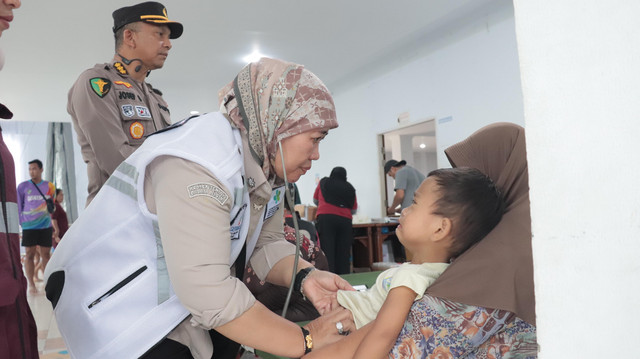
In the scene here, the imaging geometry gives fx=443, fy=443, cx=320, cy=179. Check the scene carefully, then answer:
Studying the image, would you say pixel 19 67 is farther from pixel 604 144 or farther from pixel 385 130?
pixel 604 144

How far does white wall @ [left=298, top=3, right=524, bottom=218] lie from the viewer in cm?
489

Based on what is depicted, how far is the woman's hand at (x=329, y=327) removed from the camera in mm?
989

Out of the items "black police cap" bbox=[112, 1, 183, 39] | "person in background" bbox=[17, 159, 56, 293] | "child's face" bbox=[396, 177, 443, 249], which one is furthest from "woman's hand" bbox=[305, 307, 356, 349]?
"person in background" bbox=[17, 159, 56, 293]

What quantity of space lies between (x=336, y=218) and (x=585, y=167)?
14.5ft

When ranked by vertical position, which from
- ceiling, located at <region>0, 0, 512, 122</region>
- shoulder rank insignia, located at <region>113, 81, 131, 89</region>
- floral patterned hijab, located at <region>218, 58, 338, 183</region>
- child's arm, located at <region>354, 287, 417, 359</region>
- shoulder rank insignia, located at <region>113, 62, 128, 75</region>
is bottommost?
child's arm, located at <region>354, 287, 417, 359</region>

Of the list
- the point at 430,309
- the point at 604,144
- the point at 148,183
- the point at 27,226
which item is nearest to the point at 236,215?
the point at 148,183

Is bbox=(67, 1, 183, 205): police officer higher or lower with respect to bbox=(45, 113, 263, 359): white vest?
higher

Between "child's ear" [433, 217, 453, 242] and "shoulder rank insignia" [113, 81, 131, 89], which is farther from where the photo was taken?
"shoulder rank insignia" [113, 81, 131, 89]

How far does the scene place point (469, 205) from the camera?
97 centimetres

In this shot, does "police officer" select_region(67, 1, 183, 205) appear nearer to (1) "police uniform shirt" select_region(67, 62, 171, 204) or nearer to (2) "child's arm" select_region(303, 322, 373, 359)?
(1) "police uniform shirt" select_region(67, 62, 171, 204)

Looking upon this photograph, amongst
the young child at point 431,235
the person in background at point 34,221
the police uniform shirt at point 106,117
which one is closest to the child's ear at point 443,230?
the young child at point 431,235

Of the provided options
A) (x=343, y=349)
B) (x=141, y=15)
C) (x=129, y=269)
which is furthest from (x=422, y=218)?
(x=141, y=15)

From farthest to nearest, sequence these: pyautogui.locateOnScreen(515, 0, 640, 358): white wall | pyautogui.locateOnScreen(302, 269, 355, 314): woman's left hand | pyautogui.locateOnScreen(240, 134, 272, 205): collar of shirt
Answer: pyautogui.locateOnScreen(302, 269, 355, 314): woman's left hand → pyautogui.locateOnScreen(240, 134, 272, 205): collar of shirt → pyautogui.locateOnScreen(515, 0, 640, 358): white wall

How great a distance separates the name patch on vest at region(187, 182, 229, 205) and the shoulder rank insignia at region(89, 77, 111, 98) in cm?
98
